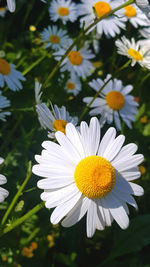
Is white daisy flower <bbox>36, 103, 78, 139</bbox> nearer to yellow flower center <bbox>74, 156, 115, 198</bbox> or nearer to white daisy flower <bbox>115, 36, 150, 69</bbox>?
yellow flower center <bbox>74, 156, 115, 198</bbox>

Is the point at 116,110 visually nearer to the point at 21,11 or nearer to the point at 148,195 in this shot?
the point at 148,195

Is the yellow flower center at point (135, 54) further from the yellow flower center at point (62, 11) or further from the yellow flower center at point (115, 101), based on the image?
the yellow flower center at point (62, 11)

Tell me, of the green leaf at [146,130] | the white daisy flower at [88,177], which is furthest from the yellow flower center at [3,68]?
the green leaf at [146,130]

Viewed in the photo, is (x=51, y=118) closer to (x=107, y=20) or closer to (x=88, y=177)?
(x=88, y=177)

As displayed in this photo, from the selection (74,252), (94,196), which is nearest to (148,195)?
(74,252)

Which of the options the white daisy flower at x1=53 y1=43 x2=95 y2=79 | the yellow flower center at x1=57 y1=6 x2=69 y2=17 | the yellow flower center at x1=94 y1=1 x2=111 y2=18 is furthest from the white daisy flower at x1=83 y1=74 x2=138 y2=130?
the yellow flower center at x1=57 y1=6 x2=69 y2=17

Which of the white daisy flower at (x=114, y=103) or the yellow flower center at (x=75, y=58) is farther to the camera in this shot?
the yellow flower center at (x=75, y=58)

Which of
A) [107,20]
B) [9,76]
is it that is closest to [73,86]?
[107,20]

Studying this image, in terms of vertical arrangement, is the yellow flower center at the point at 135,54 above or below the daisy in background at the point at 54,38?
below
